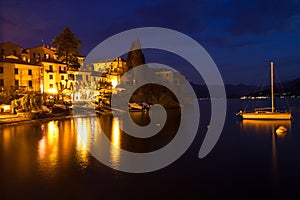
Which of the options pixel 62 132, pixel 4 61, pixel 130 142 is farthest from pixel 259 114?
pixel 4 61

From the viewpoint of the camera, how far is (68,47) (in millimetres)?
51719

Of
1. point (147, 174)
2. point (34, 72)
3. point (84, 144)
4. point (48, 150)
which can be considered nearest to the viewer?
point (147, 174)

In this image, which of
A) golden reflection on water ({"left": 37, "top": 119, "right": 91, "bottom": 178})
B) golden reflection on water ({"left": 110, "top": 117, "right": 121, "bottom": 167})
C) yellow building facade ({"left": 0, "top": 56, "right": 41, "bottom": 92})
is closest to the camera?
golden reflection on water ({"left": 37, "top": 119, "right": 91, "bottom": 178})

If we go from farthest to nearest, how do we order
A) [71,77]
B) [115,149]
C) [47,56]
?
[47,56], [71,77], [115,149]

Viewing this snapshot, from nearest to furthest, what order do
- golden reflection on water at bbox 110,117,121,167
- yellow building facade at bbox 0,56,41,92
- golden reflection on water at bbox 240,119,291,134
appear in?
golden reflection on water at bbox 110,117,121,167, golden reflection on water at bbox 240,119,291,134, yellow building facade at bbox 0,56,41,92

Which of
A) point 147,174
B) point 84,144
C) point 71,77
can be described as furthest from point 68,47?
point 147,174

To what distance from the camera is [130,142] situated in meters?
22.3

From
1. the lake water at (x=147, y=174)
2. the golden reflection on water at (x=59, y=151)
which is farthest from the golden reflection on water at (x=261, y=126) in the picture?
the golden reflection on water at (x=59, y=151)

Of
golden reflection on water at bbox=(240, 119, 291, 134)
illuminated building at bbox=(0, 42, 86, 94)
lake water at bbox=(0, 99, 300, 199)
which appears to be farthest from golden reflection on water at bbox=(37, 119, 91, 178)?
illuminated building at bbox=(0, 42, 86, 94)

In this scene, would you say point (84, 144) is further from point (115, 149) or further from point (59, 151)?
point (115, 149)

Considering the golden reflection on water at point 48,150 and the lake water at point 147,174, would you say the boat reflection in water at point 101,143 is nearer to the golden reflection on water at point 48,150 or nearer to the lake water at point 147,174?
the lake water at point 147,174

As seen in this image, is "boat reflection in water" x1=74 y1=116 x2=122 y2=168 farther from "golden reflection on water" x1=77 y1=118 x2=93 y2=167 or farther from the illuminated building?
the illuminated building

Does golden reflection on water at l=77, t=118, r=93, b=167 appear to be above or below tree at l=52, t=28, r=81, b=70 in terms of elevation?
below

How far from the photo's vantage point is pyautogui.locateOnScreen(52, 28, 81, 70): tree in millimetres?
50938
